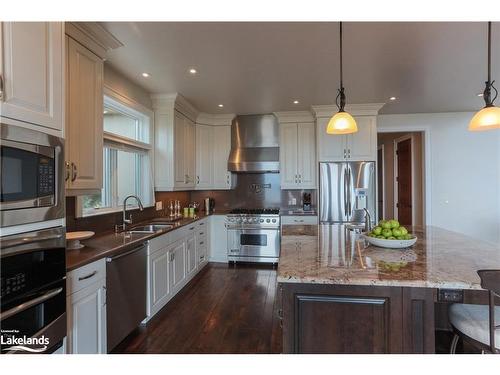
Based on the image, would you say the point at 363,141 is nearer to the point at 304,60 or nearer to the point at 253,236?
the point at 304,60

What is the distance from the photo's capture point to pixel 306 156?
4.72 m

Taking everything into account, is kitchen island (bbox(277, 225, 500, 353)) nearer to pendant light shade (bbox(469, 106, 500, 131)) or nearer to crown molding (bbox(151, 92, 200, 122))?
pendant light shade (bbox(469, 106, 500, 131))

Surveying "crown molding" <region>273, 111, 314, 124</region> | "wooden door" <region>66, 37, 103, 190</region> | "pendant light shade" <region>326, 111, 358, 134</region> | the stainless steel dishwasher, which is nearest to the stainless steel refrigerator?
"crown molding" <region>273, 111, 314, 124</region>

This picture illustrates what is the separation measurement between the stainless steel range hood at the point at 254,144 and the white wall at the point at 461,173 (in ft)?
7.19

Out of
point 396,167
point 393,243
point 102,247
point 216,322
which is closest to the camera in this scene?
point 393,243

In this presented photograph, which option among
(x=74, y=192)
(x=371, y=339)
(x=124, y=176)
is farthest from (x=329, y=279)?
(x=124, y=176)

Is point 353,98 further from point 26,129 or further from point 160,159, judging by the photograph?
point 26,129

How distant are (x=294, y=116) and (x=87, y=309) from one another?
399 centimetres

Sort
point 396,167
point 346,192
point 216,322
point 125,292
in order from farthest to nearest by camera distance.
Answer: point 396,167
point 346,192
point 216,322
point 125,292

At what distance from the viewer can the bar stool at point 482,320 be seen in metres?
1.26

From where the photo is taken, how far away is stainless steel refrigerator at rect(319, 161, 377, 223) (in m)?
4.32

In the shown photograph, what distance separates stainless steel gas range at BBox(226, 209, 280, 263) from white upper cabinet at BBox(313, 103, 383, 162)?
4.35ft

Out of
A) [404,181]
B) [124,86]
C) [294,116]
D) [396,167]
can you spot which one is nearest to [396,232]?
[124,86]

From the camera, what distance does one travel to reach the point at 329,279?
135 centimetres
